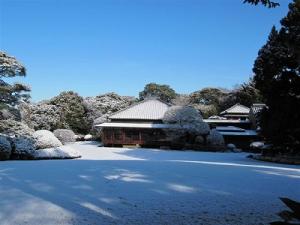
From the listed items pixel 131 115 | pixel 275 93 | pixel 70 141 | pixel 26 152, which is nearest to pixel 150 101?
pixel 131 115

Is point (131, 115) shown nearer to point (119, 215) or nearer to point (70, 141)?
point (70, 141)

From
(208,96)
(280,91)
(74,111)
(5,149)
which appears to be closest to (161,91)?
(208,96)

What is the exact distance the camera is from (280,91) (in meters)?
25.2

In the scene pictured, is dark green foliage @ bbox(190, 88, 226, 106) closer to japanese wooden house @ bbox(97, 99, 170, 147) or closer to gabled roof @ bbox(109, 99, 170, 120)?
gabled roof @ bbox(109, 99, 170, 120)

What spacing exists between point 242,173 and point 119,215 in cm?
764

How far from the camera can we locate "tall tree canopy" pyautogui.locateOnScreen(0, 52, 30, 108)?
74.7 ft

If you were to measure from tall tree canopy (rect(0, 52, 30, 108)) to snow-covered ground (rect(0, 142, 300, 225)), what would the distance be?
1136cm

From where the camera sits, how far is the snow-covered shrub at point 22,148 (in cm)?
2173

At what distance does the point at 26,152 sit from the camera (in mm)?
21906

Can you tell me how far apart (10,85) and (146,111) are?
24.8 meters

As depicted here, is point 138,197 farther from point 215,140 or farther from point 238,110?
point 238,110

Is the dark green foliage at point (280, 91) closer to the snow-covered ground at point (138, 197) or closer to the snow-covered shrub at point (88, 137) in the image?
the snow-covered ground at point (138, 197)

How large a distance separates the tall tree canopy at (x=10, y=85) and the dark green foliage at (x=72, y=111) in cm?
2733

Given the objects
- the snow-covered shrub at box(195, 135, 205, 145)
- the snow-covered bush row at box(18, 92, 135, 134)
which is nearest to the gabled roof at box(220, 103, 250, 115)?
the snow-covered bush row at box(18, 92, 135, 134)
